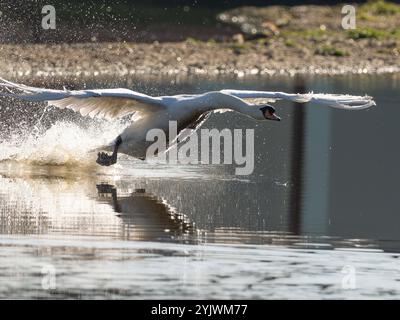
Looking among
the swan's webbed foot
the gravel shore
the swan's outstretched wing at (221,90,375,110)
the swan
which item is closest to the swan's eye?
the swan

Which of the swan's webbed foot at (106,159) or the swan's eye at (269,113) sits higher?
the swan's eye at (269,113)

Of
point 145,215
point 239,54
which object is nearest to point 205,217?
point 145,215

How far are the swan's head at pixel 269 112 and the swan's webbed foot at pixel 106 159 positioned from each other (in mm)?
2147

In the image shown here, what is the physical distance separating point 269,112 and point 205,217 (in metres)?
2.17

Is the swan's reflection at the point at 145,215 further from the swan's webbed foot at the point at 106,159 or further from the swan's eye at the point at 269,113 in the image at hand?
the swan's eye at the point at 269,113

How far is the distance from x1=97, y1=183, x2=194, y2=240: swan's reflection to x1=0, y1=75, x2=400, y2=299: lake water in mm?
22

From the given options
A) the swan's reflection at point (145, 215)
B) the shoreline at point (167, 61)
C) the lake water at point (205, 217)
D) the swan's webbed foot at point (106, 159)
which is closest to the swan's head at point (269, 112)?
the lake water at point (205, 217)

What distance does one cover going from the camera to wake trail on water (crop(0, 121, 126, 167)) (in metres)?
20.2

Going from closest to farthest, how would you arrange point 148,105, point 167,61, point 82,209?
point 82,209
point 148,105
point 167,61

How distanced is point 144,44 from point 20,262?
976 inches

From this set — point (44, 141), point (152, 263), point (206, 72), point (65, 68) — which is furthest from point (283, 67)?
point (152, 263)

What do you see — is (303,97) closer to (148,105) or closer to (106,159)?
(148,105)

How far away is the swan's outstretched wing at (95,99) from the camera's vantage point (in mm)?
17938

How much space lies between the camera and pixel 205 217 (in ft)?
54.3
